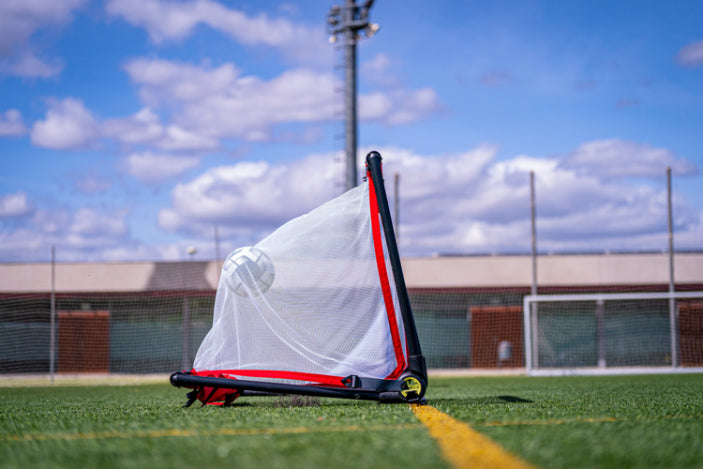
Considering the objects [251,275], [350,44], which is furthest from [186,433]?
[350,44]

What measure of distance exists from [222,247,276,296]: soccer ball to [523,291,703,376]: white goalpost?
12.3m

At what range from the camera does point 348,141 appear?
61.7ft

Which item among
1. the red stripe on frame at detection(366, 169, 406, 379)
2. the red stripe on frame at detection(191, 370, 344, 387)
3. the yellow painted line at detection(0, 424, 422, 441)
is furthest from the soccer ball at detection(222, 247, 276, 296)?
the yellow painted line at detection(0, 424, 422, 441)

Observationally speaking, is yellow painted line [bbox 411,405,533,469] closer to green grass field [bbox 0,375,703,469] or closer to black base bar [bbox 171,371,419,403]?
green grass field [bbox 0,375,703,469]

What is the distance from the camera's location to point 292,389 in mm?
4879

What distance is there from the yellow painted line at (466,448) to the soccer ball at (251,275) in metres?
1.96

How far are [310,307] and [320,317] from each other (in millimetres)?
114

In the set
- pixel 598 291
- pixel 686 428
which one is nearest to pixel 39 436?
pixel 686 428

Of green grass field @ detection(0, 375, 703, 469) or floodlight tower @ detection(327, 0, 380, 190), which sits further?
floodlight tower @ detection(327, 0, 380, 190)

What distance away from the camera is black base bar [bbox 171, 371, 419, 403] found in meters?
4.88

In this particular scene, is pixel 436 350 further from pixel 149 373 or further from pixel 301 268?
pixel 301 268

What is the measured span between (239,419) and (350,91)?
1609cm

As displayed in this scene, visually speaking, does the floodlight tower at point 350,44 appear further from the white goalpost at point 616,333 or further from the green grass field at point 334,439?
the green grass field at point 334,439

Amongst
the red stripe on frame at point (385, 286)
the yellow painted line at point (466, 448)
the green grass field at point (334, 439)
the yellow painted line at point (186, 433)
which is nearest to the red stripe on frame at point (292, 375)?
the red stripe on frame at point (385, 286)
